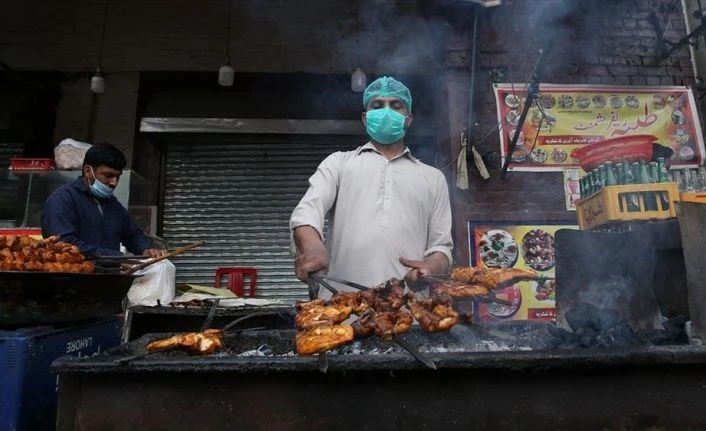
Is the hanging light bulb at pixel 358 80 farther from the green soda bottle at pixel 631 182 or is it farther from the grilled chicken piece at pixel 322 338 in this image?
the grilled chicken piece at pixel 322 338

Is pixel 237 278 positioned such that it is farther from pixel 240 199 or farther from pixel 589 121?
pixel 589 121

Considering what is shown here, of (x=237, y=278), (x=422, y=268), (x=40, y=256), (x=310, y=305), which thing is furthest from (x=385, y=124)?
(x=237, y=278)

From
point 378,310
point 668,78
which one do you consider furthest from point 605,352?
point 668,78

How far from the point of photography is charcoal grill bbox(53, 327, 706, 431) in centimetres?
167

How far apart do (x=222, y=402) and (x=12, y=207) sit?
7.09m

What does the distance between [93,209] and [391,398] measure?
383 centimetres

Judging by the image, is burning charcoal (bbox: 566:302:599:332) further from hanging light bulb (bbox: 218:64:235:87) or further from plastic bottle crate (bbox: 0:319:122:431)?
hanging light bulb (bbox: 218:64:235:87)

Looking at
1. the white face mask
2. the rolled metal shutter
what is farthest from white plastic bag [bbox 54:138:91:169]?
the white face mask

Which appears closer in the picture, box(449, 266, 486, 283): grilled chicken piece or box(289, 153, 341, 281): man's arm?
box(289, 153, 341, 281): man's arm

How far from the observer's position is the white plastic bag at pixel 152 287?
213 inches

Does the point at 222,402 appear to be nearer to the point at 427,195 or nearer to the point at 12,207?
the point at 427,195

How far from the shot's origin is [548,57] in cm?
603

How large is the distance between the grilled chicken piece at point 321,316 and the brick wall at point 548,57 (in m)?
3.97

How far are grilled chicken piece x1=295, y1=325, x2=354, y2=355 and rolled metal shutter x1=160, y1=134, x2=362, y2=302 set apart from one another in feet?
18.4
